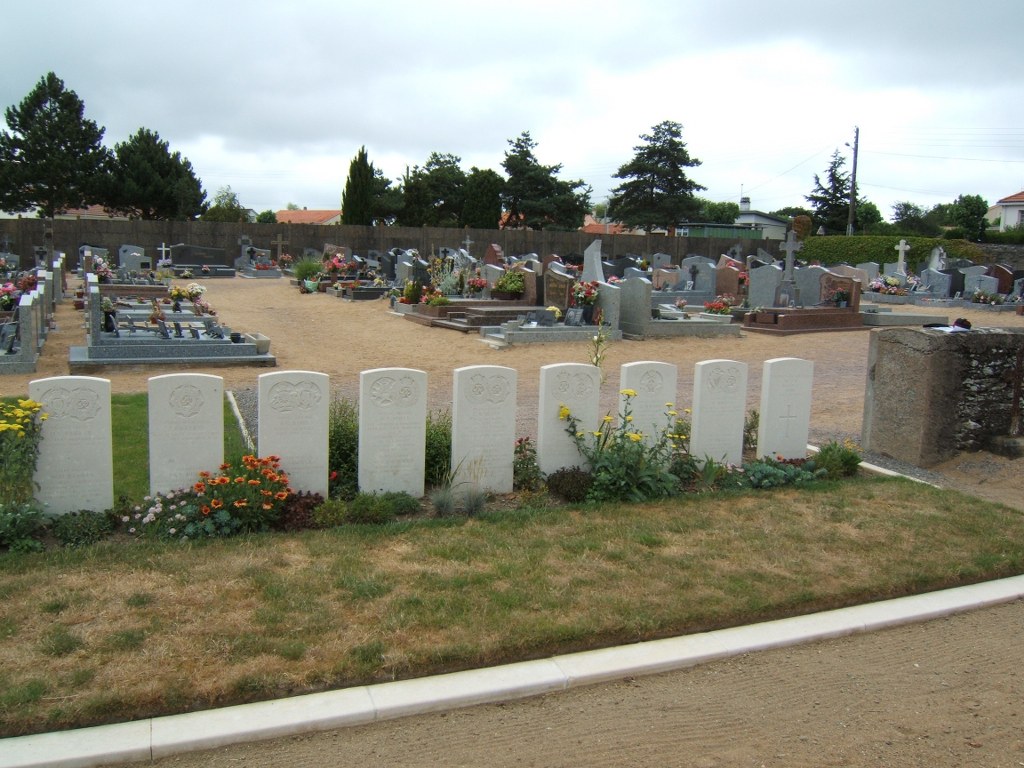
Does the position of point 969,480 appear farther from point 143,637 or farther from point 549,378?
point 143,637

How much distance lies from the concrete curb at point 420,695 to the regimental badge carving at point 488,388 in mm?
2703

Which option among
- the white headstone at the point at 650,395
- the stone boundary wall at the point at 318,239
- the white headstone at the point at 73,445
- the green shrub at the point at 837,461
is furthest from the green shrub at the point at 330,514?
the stone boundary wall at the point at 318,239

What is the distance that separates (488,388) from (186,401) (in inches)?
86.9

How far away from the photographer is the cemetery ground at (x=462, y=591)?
3865mm

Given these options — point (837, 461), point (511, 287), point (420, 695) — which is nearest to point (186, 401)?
point (420, 695)

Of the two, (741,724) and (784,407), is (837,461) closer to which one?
(784,407)

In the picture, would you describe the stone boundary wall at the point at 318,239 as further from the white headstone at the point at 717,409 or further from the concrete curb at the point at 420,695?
the concrete curb at the point at 420,695

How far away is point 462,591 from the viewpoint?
16.0 feet

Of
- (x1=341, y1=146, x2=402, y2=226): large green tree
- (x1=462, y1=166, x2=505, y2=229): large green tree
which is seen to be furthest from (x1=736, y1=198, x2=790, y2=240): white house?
(x1=341, y1=146, x2=402, y2=226): large green tree

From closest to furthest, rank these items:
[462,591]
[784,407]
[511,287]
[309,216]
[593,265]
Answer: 1. [462,591]
2. [784,407]
3. [511,287]
4. [593,265]
5. [309,216]

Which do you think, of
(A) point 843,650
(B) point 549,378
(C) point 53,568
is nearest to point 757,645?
(A) point 843,650

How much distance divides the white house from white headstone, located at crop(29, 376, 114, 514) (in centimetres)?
6591

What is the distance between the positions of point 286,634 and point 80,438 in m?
2.42

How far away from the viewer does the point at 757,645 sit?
4.53 m
